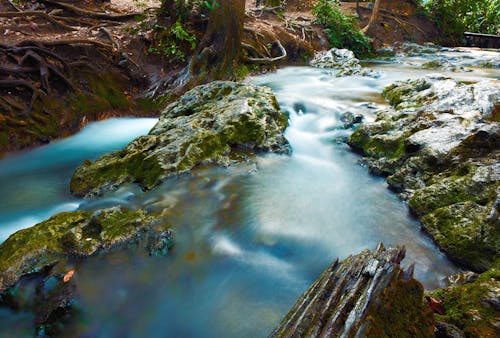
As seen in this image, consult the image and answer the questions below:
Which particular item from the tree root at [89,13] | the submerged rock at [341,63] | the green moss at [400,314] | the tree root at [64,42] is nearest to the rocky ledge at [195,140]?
the tree root at [64,42]

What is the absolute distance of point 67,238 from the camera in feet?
10.7

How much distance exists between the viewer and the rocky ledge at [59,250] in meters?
2.86

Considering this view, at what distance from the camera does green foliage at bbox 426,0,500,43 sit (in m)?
18.9

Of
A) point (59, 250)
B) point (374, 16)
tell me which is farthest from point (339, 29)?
point (59, 250)

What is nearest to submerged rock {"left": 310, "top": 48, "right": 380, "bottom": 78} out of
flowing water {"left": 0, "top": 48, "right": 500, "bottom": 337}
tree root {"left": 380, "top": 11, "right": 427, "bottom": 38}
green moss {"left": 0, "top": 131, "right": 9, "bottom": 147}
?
flowing water {"left": 0, "top": 48, "right": 500, "bottom": 337}

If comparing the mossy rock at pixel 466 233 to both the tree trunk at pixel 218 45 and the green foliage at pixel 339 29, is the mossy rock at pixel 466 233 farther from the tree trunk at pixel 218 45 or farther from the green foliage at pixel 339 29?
the green foliage at pixel 339 29

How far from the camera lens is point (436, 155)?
4.32 meters

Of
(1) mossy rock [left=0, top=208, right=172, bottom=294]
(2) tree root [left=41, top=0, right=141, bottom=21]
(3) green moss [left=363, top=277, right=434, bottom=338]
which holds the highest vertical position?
(2) tree root [left=41, top=0, right=141, bottom=21]

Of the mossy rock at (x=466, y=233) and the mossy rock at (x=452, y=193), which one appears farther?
the mossy rock at (x=452, y=193)

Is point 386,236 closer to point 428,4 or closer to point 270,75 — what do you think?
point 270,75

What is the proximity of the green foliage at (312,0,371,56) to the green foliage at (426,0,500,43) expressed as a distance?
22.7 ft

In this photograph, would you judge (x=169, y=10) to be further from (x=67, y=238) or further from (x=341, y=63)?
(x=67, y=238)

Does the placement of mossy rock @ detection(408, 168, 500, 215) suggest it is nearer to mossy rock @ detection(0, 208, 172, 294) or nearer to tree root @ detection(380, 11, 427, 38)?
mossy rock @ detection(0, 208, 172, 294)

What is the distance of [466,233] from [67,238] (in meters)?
3.98
